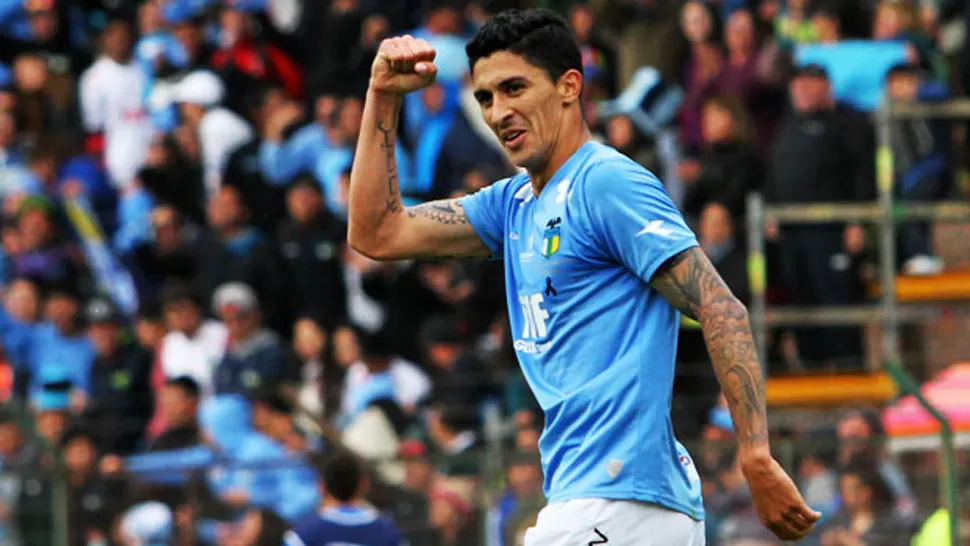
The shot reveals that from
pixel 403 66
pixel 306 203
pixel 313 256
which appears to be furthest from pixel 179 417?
pixel 403 66

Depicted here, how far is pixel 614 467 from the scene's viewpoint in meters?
4.86

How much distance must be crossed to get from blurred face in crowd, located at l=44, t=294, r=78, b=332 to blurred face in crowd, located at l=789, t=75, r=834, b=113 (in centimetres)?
604

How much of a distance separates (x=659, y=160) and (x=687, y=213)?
613 mm

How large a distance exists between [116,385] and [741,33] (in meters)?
5.32

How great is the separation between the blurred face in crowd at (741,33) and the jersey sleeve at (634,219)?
884 centimetres

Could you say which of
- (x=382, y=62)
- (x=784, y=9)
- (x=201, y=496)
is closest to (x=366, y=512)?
(x=201, y=496)

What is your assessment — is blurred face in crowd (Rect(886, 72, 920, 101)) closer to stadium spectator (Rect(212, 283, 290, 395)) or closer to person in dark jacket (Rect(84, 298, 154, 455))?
stadium spectator (Rect(212, 283, 290, 395))

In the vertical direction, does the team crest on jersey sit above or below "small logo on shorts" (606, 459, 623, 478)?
above

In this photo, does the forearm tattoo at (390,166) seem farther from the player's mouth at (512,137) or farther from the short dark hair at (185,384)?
the short dark hair at (185,384)

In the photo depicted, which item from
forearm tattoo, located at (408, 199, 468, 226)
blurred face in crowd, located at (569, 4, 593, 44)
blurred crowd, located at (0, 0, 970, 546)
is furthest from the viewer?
blurred face in crowd, located at (569, 4, 593, 44)

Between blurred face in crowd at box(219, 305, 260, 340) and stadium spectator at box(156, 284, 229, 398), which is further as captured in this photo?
stadium spectator at box(156, 284, 229, 398)

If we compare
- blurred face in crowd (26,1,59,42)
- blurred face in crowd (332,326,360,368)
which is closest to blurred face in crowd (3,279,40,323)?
blurred face in crowd (332,326,360,368)

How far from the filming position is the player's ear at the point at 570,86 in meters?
5.11

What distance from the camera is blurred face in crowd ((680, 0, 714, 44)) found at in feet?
45.3
